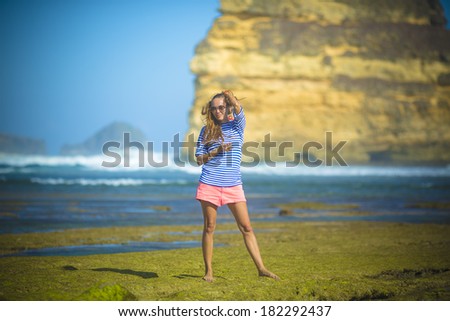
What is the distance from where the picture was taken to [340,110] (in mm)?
61000

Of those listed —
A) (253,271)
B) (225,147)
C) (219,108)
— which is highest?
(219,108)

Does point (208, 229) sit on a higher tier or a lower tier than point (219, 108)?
lower

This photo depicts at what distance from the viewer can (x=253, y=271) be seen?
6.55 metres

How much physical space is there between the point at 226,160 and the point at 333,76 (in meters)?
55.5

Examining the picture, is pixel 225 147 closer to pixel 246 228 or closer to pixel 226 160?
pixel 226 160

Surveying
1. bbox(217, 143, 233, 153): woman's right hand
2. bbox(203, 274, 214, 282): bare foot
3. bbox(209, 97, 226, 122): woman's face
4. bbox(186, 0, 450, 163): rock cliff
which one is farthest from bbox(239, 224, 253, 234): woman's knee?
bbox(186, 0, 450, 163): rock cliff

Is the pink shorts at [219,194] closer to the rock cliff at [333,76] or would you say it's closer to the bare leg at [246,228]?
the bare leg at [246,228]

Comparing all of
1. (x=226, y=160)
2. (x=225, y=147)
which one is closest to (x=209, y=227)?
(x=226, y=160)

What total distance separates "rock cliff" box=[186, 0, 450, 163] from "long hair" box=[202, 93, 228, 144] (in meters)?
51.4

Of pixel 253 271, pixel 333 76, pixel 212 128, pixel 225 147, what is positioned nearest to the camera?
pixel 225 147

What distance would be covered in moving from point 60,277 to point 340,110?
56.5 m

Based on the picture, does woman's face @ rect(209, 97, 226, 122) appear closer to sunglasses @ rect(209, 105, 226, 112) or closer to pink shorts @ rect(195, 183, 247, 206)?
sunglasses @ rect(209, 105, 226, 112)

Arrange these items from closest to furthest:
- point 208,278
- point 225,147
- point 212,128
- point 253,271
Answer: point 225,147, point 212,128, point 208,278, point 253,271

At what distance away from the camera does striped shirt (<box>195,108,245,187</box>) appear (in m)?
5.88
